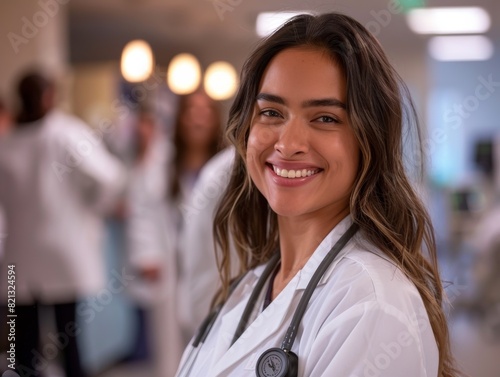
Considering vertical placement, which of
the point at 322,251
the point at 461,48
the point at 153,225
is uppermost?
the point at 461,48

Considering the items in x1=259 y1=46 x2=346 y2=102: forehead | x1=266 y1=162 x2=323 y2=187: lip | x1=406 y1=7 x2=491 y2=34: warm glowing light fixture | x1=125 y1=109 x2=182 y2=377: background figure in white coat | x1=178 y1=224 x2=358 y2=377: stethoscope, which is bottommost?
x1=125 y1=109 x2=182 y2=377: background figure in white coat

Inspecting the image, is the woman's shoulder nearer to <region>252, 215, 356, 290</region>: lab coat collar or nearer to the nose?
<region>252, 215, 356, 290</region>: lab coat collar

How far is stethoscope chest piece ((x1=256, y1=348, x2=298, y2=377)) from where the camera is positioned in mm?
1230

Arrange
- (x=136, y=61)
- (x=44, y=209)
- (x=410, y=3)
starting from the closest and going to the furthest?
(x=44, y=209) → (x=136, y=61) → (x=410, y=3)

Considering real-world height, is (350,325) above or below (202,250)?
above

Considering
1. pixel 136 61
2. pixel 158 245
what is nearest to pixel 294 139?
pixel 158 245

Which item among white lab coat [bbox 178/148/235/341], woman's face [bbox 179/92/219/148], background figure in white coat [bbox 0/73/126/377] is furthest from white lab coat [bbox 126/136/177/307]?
white lab coat [bbox 178/148/235/341]

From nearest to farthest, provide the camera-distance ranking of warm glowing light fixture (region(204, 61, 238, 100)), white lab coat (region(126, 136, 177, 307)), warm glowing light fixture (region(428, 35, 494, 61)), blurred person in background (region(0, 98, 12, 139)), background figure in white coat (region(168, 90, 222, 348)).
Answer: background figure in white coat (region(168, 90, 222, 348)), white lab coat (region(126, 136, 177, 307)), blurred person in background (region(0, 98, 12, 139)), warm glowing light fixture (region(204, 61, 238, 100)), warm glowing light fixture (region(428, 35, 494, 61))

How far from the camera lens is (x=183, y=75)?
15.8 feet

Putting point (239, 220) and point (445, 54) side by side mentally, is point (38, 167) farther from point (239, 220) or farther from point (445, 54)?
point (445, 54)

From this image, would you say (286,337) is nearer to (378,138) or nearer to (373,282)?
(373,282)

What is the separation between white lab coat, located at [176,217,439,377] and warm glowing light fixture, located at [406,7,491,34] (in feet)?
21.4

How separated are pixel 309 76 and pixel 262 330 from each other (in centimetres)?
48

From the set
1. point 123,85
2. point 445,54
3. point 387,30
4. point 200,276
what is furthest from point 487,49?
point 200,276
